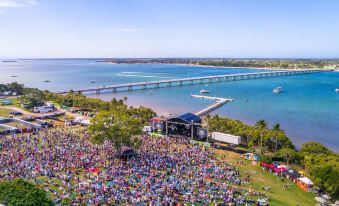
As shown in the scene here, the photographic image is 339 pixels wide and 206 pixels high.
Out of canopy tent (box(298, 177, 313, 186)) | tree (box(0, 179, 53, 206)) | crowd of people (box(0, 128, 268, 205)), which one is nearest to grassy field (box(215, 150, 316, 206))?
canopy tent (box(298, 177, 313, 186))

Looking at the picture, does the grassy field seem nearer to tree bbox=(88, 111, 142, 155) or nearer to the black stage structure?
the black stage structure

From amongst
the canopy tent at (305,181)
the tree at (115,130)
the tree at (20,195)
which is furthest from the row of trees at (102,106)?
the tree at (20,195)

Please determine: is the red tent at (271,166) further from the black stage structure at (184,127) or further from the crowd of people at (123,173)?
the black stage structure at (184,127)

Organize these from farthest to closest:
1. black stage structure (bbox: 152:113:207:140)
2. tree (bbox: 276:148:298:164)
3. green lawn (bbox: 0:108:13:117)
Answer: green lawn (bbox: 0:108:13:117) → black stage structure (bbox: 152:113:207:140) → tree (bbox: 276:148:298:164)

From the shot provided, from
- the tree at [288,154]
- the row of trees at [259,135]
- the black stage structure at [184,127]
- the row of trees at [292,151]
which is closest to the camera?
the row of trees at [292,151]

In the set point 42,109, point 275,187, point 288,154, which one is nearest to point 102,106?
point 42,109

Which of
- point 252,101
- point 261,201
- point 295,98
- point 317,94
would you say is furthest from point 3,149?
point 317,94
